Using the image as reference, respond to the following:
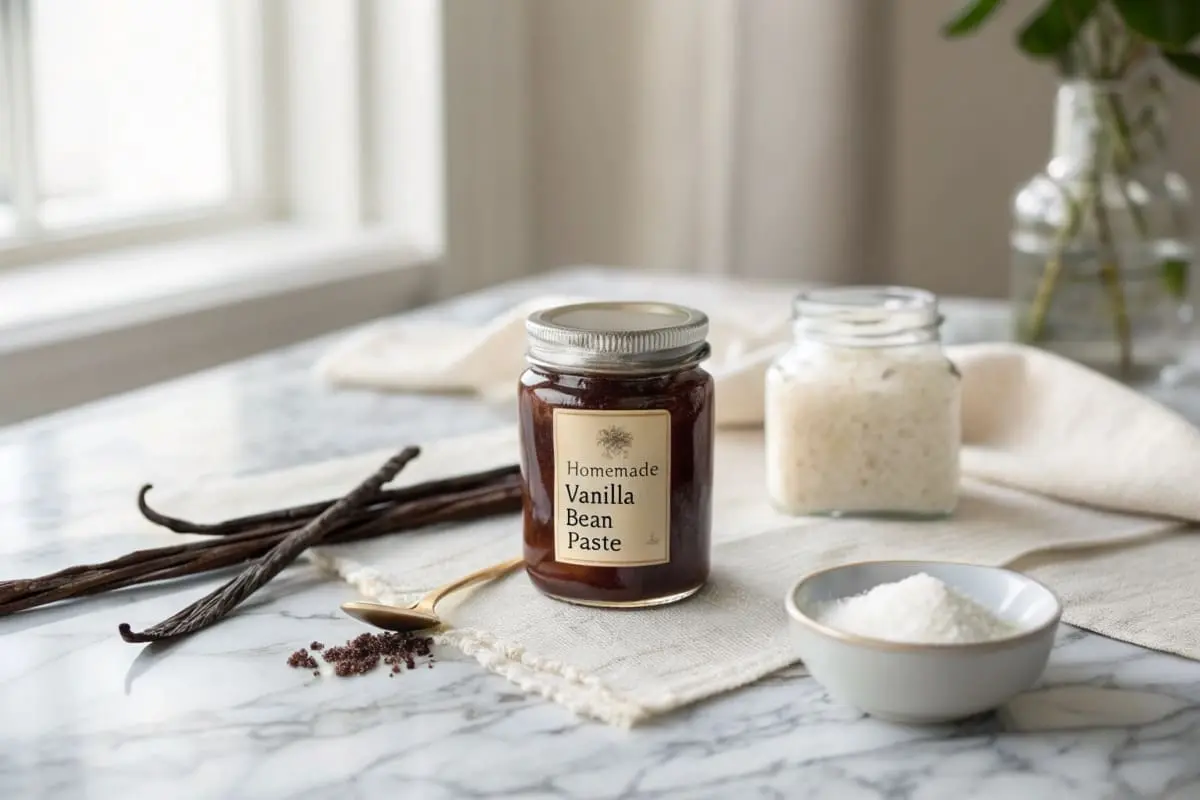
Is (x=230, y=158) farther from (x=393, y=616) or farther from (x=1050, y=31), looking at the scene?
(x=393, y=616)

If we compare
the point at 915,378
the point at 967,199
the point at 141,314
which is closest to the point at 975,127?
the point at 967,199

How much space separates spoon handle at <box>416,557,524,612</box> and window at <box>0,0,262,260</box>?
0.99 meters

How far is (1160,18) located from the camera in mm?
1117

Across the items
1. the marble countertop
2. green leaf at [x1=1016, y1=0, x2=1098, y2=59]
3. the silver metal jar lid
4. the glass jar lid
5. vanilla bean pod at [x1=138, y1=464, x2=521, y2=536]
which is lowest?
Result: the marble countertop

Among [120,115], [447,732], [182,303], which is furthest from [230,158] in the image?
[447,732]

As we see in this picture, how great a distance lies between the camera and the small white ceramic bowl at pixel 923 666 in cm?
60

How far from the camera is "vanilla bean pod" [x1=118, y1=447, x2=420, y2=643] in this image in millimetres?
715

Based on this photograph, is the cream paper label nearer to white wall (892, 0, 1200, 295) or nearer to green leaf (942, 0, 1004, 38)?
green leaf (942, 0, 1004, 38)

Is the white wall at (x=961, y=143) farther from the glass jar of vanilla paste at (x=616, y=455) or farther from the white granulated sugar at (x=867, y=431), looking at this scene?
the glass jar of vanilla paste at (x=616, y=455)

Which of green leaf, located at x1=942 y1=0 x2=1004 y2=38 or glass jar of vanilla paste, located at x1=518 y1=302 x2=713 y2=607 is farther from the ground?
green leaf, located at x1=942 y1=0 x2=1004 y2=38

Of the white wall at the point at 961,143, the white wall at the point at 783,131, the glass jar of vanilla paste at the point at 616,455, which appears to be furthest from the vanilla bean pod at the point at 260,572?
the white wall at the point at 961,143

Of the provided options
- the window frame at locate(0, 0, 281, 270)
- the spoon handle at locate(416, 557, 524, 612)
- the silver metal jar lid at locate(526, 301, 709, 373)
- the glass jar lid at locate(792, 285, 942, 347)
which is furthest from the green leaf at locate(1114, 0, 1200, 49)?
the window frame at locate(0, 0, 281, 270)

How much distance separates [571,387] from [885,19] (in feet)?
4.92

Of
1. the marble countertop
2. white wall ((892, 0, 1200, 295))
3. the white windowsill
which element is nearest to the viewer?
the marble countertop
